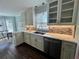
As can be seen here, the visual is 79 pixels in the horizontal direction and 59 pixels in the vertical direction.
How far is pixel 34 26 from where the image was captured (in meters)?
4.11

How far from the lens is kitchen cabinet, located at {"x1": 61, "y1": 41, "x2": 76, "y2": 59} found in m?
1.71

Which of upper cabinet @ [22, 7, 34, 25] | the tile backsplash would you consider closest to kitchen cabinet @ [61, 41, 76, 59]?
the tile backsplash

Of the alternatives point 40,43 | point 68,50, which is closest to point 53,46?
point 68,50

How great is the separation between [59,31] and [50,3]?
1.24m

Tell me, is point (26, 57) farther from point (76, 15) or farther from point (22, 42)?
point (76, 15)

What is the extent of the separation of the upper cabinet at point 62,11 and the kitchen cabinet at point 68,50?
0.70 meters

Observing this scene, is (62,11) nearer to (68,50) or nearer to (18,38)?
(68,50)

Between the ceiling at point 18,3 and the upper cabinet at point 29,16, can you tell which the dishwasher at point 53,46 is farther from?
the upper cabinet at point 29,16

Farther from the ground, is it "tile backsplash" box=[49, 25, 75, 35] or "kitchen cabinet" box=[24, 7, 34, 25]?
"kitchen cabinet" box=[24, 7, 34, 25]

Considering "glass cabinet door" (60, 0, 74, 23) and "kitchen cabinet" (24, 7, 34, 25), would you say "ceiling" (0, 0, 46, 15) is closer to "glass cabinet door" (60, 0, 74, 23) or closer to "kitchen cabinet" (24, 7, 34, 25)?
"kitchen cabinet" (24, 7, 34, 25)

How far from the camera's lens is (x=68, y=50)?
1.81 meters

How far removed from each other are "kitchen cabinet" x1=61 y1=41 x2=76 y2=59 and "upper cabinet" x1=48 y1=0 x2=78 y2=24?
0.70 metres

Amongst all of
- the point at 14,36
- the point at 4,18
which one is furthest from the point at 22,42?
the point at 4,18

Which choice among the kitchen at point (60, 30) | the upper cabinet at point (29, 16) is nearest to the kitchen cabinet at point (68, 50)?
the kitchen at point (60, 30)
